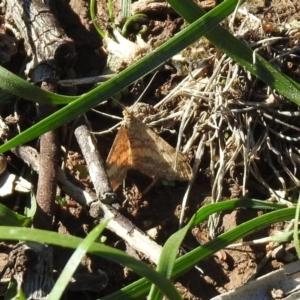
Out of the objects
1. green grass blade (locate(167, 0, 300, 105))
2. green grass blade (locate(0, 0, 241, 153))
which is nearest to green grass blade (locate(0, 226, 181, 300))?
green grass blade (locate(0, 0, 241, 153))

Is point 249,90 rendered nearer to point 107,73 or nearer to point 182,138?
point 182,138

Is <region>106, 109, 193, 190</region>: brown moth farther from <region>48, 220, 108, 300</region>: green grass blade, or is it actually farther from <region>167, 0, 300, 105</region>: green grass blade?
<region>48, 220, 108, 300</region>: green grass blade

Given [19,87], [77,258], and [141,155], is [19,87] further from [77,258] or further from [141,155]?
[77,258]

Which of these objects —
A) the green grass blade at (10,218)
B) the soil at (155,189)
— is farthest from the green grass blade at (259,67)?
the green grass blade at (10,218)

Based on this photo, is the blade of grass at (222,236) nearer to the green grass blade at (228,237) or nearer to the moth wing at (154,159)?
the green grass blade at (228,237)

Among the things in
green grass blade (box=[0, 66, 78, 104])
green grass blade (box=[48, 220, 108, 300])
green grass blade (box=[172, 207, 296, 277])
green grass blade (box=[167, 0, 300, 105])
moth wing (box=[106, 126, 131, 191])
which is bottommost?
green grass blade (box=[48, 220, 108, 300])

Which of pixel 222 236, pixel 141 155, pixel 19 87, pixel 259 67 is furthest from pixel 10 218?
pixel 259 67
